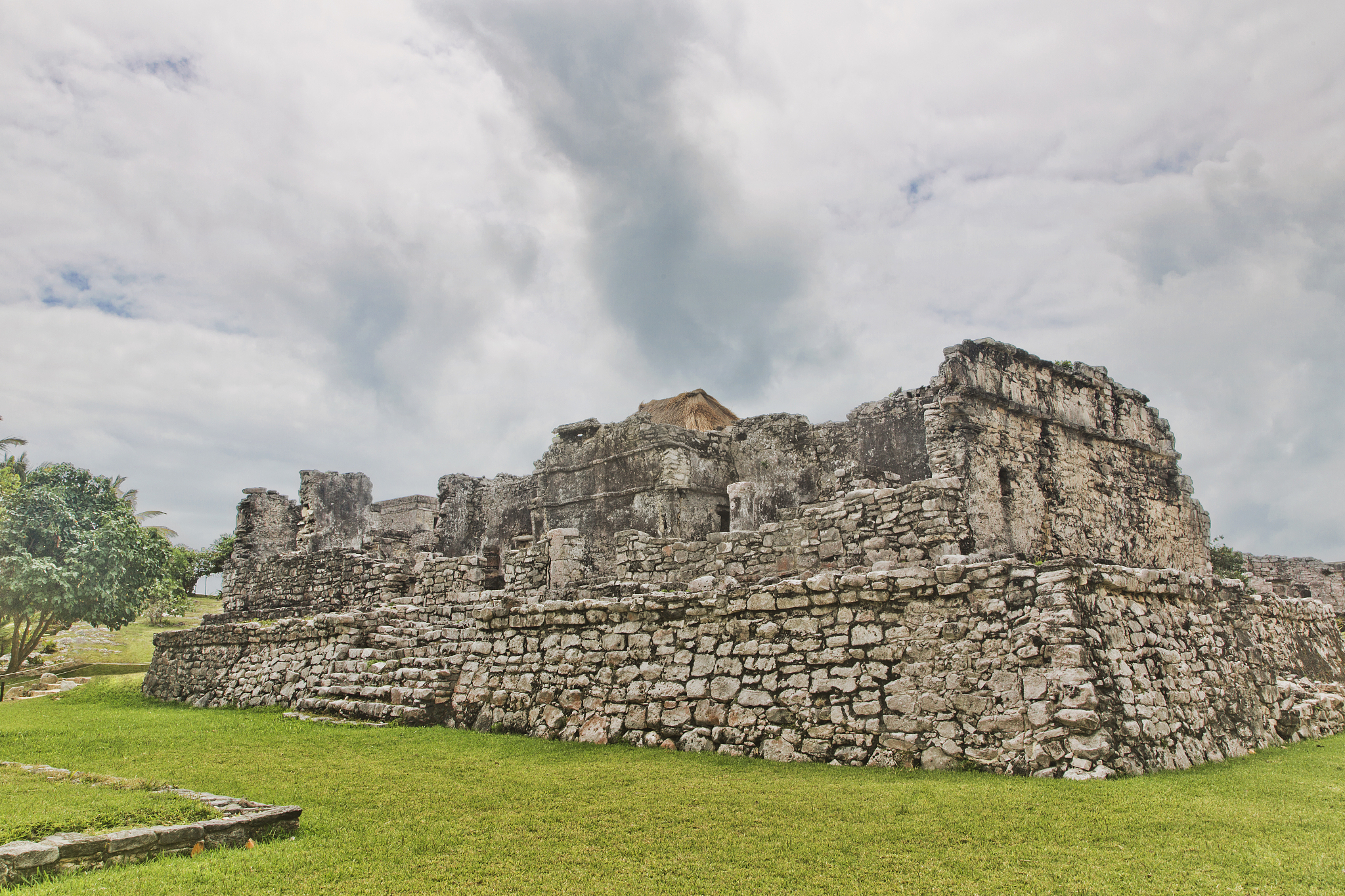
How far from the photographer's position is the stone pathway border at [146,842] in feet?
13.9

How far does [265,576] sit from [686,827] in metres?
19.5

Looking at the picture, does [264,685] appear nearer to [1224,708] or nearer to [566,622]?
[566,622]

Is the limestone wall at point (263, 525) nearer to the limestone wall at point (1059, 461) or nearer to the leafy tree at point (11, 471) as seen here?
the leafy tree at point (11, 471)

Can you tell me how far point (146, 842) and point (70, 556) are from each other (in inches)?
848

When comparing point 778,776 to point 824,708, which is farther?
point 824,708

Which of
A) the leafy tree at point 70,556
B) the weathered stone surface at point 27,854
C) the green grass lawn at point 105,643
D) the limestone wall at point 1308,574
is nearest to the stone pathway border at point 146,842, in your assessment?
the weathered stone surface at point 27,854

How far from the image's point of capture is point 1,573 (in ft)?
67.4

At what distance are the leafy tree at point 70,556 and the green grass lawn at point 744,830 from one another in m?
16.8

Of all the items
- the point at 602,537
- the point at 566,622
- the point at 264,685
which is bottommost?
the point at 264,685

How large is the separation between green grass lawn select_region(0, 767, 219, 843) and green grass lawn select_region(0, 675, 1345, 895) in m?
0.59

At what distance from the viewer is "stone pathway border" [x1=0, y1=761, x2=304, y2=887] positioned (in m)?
4.23

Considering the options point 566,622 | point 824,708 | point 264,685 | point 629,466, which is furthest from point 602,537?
point 824,708

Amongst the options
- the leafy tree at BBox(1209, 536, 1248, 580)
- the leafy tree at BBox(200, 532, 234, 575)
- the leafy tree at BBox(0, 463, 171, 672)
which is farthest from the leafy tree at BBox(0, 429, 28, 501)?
the leafy tree at BBox(1209, 536, 1248, 580)

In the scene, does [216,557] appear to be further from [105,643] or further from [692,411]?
[692,411]
